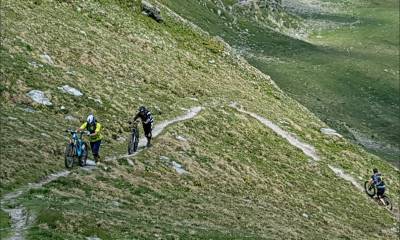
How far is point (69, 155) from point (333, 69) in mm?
93731

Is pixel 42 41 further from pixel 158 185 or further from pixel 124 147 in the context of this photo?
pixel 158 185

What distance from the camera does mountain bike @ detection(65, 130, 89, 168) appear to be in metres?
28.9

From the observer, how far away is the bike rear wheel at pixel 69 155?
28.8 m

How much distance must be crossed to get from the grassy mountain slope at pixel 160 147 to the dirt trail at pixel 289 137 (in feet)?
3.84

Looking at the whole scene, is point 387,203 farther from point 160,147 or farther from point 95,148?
point 95,148

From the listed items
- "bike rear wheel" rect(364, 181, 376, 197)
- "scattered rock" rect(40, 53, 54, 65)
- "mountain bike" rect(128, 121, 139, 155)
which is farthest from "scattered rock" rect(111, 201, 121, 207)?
"bike rear wheel" rect(364, 181, 376, 197)

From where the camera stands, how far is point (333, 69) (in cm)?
11525

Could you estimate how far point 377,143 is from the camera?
3273 inches

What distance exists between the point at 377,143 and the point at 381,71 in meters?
43.3

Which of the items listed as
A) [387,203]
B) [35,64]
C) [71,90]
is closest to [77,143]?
[71,90]

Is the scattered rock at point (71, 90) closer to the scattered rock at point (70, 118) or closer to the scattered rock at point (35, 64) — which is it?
the scattered rock at point (35, 64)

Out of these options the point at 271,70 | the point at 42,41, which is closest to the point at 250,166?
the point at 42,41

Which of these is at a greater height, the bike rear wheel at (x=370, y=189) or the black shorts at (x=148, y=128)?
the bike rear wheel at (x=370, y=189)

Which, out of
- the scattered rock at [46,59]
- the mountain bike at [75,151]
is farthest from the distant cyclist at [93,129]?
the scattered rock at [46,59]
